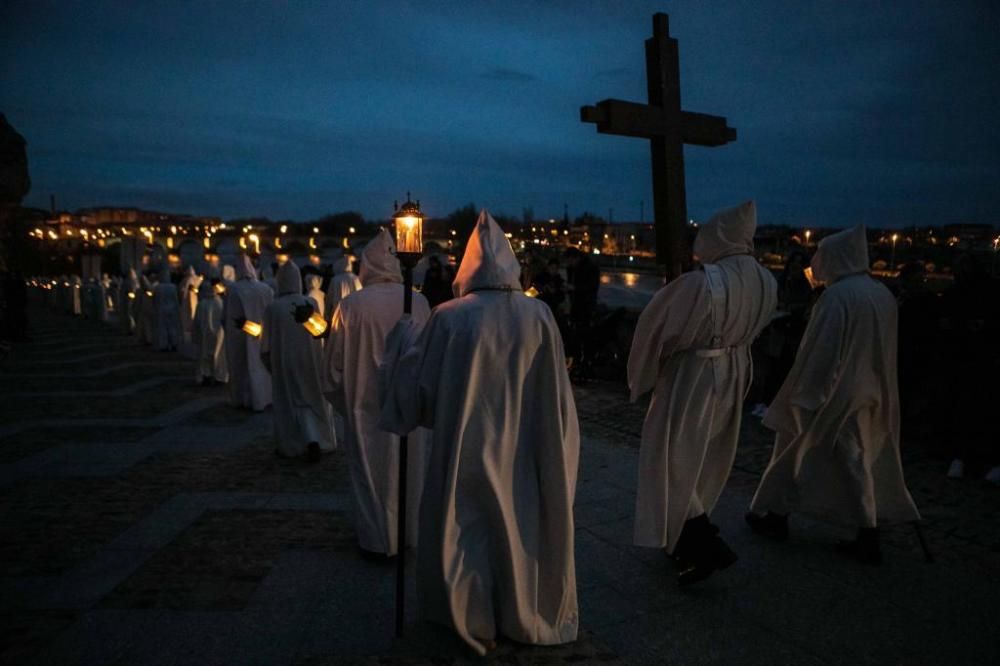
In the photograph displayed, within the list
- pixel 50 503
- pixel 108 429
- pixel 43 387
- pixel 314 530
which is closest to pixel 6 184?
pixel 43 387

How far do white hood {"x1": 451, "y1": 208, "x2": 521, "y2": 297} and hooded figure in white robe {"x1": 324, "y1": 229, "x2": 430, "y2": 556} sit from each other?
1.25 metres

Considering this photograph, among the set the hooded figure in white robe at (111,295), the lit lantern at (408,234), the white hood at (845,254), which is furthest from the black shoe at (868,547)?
the hooded figure in white robe at (111,295)

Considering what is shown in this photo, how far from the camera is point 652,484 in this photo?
433cm

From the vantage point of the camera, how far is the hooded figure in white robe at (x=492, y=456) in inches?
133

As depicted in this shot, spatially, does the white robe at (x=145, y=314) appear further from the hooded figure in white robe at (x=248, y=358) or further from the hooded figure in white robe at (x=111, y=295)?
the hooded figure in white robe at (x=111, y=295)

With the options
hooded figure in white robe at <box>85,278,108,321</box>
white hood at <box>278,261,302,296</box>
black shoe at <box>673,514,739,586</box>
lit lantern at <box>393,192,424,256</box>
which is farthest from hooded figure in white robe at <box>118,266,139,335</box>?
black shoe at <box>673,514,739,586</box>

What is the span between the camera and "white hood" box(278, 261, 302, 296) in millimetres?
8039

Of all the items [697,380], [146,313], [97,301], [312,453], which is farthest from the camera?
[97,301]

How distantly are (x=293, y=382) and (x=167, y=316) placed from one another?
13.3m

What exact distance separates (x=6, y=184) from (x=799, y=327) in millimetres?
31396

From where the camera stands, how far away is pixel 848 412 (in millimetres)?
4711

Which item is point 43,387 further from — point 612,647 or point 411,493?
point 612,647

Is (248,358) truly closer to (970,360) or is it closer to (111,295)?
(970,360)

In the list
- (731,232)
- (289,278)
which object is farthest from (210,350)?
(731,232)
